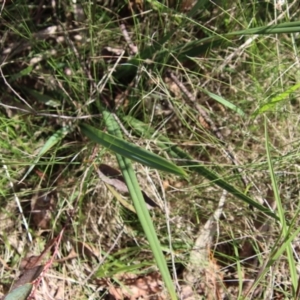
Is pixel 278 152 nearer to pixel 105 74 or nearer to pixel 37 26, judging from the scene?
pixel 105 74

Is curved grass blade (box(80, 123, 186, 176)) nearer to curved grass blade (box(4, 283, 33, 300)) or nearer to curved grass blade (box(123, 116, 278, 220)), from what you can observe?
curved grass blade (box(123, 116, 278, 220))

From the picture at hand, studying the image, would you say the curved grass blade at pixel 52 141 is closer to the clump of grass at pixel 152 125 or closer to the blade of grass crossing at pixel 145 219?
the clump of grass at pixel 152 125

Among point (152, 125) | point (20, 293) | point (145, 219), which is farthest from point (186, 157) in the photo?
point (20, 293)

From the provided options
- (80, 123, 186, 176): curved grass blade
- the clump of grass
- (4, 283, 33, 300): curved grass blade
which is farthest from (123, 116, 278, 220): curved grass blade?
(4, 283, 33, 300): curved grass blade

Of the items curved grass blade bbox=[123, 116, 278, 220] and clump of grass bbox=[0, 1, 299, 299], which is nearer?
curved grass blade bbox=[123, 116, 278, 220]

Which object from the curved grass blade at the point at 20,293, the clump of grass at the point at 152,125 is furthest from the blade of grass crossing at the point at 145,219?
the curved grass blade at the point at 20,293

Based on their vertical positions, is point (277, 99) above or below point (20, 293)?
above

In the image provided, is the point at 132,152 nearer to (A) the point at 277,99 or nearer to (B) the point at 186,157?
(B) the point at 186,157
